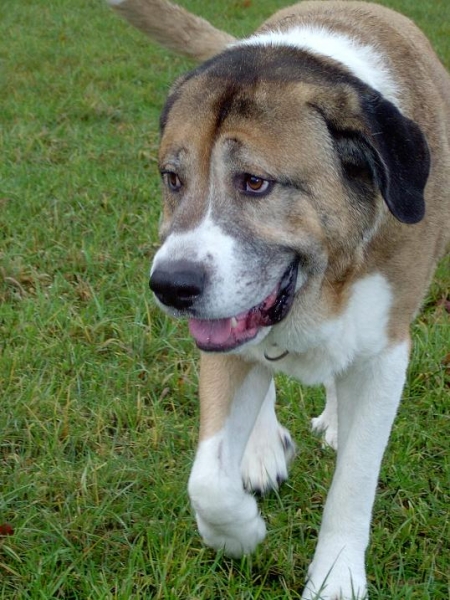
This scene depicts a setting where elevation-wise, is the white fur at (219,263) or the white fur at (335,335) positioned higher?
the white fur at (219,263)

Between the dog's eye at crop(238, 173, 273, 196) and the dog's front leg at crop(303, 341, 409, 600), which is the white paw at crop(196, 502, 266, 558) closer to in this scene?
the dog's front leg at crop(303, 341, 409, 600)

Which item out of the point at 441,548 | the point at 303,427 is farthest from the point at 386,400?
the point at 303,427

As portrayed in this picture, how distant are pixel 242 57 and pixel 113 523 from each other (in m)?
1.62

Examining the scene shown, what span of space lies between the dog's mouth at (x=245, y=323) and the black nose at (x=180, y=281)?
225mm

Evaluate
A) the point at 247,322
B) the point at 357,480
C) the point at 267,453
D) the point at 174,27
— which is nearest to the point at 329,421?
the point at 267,453

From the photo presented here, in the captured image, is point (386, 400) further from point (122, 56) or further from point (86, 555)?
point (122, 56)

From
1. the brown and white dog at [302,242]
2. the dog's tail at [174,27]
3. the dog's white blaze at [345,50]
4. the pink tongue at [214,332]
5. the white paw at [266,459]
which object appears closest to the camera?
the brown and white dog at [302,242]

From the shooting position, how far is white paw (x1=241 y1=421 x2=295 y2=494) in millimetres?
3643

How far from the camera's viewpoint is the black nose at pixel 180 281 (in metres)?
2.68

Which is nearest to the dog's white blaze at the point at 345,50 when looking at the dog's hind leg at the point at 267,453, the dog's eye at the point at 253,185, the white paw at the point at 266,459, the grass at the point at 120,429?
the dog's eye at the point at 253,185

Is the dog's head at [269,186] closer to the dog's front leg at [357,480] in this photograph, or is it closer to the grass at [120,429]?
the dog's front leg at [357,480]

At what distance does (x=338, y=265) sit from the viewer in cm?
307

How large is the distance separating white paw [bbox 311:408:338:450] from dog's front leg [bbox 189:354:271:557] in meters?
0.69

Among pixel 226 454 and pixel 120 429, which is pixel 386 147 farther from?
pixel 120 429
